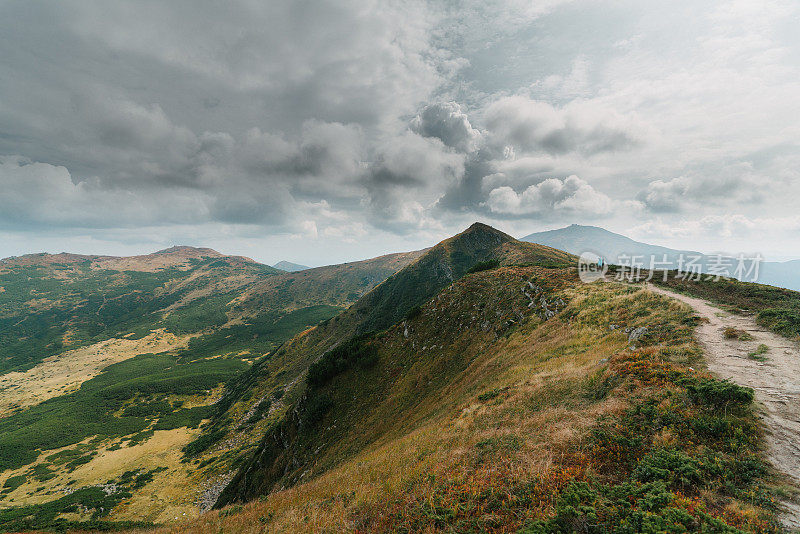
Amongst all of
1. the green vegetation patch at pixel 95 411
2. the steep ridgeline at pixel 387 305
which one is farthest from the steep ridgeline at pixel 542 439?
the green vegetation patch at pixel 95 411

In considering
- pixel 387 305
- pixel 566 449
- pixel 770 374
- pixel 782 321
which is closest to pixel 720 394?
pixel 770 374

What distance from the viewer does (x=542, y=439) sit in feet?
40.3

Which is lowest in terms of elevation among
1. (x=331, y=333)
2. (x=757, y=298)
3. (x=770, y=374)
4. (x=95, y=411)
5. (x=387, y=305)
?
(x=95, y=411)

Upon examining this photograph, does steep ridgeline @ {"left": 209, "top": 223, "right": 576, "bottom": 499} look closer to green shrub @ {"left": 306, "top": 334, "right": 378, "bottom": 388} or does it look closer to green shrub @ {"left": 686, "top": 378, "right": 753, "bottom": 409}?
green shrub @ {"left": 306, "top": 334, "right": 378, "bottom": 388}

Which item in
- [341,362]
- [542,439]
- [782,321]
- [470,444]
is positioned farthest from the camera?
[341,362]

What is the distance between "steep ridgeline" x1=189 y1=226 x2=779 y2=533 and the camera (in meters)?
8.05

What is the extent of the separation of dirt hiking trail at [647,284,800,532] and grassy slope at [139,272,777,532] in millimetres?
503

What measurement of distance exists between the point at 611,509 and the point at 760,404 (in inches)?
355

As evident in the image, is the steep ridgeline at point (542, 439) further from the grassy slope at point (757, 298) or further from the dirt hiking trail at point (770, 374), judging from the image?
the grassy slope at point (757, 298)

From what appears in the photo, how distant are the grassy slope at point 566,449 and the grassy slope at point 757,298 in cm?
389

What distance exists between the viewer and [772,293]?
24062 millimetres

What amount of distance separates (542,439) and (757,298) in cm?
2962

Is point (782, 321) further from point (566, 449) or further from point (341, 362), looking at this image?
point (341, 362)

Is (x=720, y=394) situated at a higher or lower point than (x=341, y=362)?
higher
